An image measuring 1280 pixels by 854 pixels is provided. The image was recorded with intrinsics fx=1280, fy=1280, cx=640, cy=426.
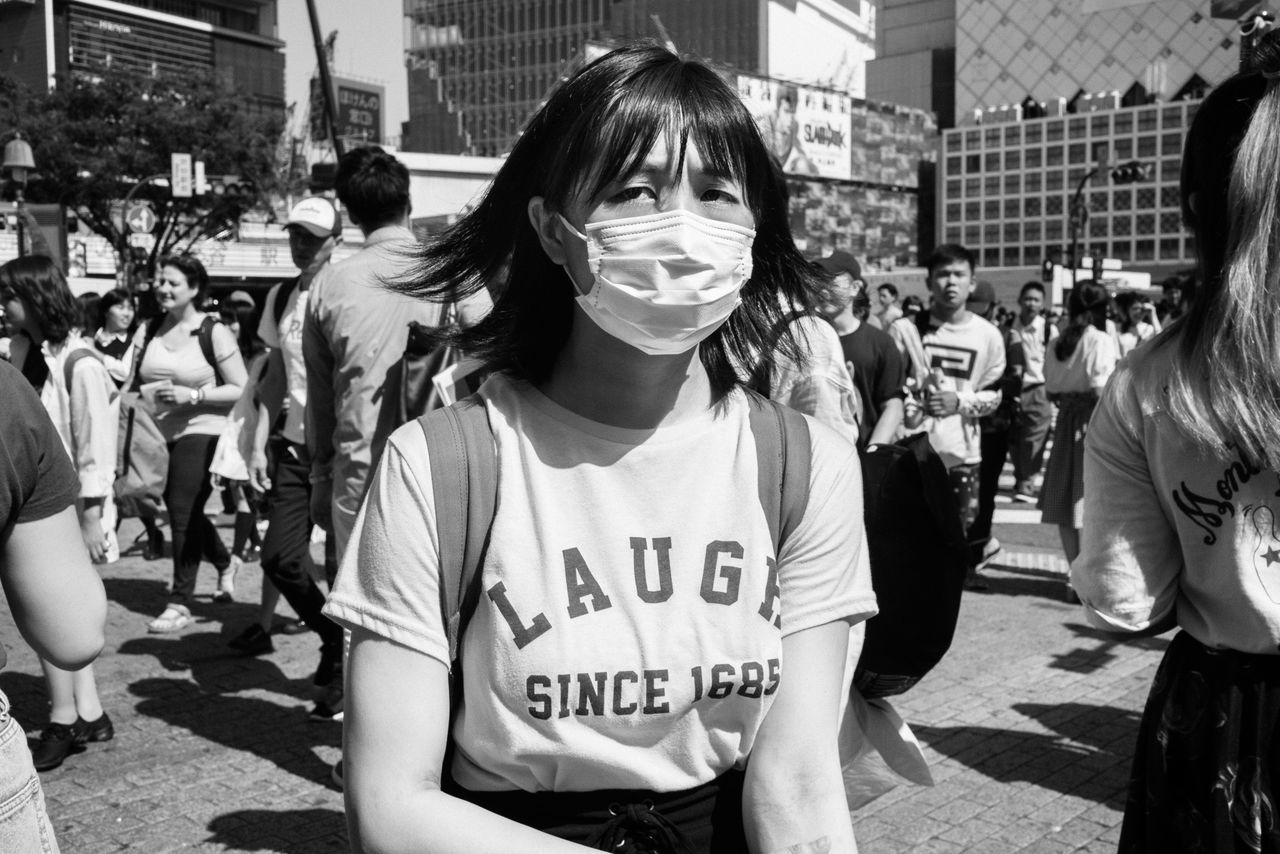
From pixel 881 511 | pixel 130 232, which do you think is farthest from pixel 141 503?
pixel 130 232

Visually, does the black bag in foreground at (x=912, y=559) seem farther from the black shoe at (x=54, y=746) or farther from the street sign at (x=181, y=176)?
the street sign at (x=181, y=176)

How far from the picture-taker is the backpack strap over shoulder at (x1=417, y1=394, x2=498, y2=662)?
1.50m

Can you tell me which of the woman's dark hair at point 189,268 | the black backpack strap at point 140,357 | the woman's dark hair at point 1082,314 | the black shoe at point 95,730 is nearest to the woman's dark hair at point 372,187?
the black shoe at point 95,730

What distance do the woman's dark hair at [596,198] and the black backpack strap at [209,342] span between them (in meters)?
5.62

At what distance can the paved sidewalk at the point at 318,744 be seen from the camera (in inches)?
162

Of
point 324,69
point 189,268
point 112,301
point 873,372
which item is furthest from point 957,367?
point 324,69

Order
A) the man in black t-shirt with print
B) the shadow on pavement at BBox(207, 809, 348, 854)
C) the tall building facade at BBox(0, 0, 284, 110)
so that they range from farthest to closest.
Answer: the tall building facade at BBox(0, 0, 284, 110), the man in black t-shirt with print, the shadow on pavement at BBox(207, 809, 348, 854)

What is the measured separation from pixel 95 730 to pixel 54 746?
25 centimetres

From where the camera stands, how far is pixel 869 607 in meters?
1.64

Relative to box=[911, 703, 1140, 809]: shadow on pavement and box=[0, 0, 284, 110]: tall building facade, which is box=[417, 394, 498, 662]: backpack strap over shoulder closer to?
box=[911, 703, 1140, 809]: shadow on pavement

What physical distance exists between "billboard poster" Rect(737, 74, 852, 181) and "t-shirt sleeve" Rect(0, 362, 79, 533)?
91160mm

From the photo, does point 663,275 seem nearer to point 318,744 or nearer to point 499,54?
point 318,744

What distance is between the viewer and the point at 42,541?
2.21 meters

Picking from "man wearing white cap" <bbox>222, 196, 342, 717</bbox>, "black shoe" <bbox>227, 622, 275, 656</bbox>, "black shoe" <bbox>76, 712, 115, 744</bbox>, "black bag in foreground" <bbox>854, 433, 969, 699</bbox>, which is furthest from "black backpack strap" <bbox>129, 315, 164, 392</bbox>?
"black bag in foreground" <bbox>854, 433, 969, 699</bbox>
